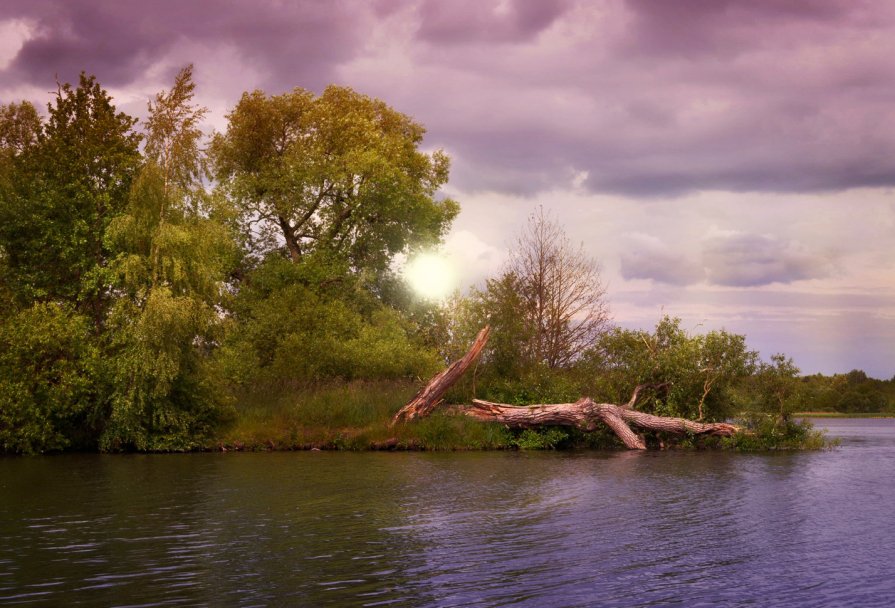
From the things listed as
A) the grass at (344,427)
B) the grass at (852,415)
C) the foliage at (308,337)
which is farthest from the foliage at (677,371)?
the grass at (852,415)

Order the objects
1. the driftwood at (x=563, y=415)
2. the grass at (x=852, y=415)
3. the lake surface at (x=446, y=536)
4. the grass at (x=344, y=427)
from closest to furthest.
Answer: the lake surface at (x=446, y=536), the grass at (x=344, y=427), the driftwood at (x=563, y=415), the grass at (x=852, y=415)

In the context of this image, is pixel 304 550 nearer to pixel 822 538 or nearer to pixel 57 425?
pixel 822 538

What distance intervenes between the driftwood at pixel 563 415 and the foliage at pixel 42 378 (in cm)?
1183

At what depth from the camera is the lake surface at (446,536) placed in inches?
397

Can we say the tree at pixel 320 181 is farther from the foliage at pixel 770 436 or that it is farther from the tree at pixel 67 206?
the foliage at pixel 770 436

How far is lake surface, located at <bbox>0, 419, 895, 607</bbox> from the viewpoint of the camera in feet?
33.1

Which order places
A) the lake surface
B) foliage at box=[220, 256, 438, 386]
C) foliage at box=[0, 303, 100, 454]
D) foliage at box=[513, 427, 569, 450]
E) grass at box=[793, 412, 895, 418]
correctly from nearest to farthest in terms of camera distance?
1. the lake surface
2. foliage at box=[0, 303, 100, 454]
3. foliage at box=[513, 427, 569, 450]
4. foliage at box=[220, 256, 438, 386]
5. grass at box=[793, 412, 895, 418]

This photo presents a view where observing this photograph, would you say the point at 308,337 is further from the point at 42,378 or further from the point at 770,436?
the point at 770,436

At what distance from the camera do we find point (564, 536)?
1370cm

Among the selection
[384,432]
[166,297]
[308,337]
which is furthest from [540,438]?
[166,297]

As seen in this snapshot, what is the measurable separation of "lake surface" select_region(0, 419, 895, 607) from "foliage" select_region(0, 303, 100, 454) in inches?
195

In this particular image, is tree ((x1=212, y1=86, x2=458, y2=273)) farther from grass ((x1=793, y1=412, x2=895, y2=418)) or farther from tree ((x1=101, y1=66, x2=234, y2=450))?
grass ((x1=793, y1=412, x2=895, y2=418))

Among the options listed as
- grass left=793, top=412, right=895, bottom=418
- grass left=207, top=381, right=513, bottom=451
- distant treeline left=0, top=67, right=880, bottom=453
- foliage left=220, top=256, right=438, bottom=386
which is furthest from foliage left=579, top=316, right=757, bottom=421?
grass left=793, top=412, right=895, bottom=418

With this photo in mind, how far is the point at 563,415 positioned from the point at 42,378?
19507mm
